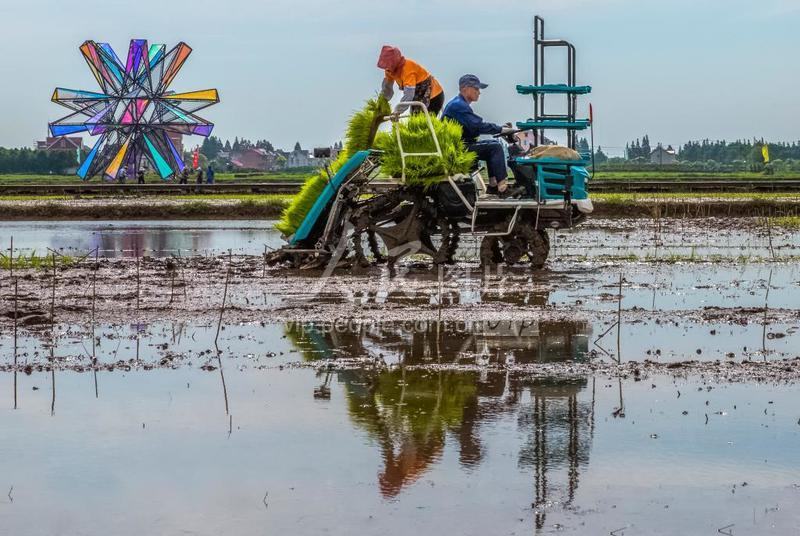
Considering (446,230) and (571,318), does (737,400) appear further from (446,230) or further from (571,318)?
(446,230)

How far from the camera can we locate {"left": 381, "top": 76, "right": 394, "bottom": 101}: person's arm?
1758 centimetres

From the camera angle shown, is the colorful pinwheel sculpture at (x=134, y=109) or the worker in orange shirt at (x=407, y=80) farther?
the colorful pinwheel sculpture at (x=134, y=109)

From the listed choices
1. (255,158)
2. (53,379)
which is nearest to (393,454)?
(53,379)

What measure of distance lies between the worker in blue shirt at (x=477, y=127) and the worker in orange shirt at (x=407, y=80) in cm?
43

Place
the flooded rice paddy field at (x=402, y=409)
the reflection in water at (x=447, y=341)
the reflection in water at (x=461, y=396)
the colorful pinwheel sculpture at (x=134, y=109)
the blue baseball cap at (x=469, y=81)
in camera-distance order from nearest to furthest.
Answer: the flooded rice paddy field at (x=402, y=409) → the reflection in water at (x=461, y=396) → the reflection in water at (x=447, y=341) → the blue baseball cap at (x=469, y=81) → the colorful pinwheel sculpture at (x=134, y=109)

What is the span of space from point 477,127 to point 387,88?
1.29 meters

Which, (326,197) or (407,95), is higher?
(407,95)

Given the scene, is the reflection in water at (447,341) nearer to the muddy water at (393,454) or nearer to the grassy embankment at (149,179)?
the muddy water at (393,454)

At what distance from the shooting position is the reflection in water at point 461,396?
7.14 meters

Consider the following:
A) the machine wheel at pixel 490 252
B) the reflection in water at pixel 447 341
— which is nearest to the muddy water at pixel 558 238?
the machine wheel at pixel 490 252

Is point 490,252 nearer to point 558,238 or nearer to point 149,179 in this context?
point 558,238

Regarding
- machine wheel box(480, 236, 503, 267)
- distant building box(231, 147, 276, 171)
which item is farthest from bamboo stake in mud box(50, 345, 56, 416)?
distant building box(231, 147, 276, 171)

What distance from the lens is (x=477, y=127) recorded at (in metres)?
17.5

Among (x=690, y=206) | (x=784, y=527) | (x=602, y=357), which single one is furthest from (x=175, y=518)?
(x=690, y=206)
